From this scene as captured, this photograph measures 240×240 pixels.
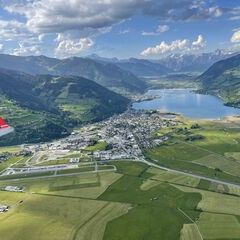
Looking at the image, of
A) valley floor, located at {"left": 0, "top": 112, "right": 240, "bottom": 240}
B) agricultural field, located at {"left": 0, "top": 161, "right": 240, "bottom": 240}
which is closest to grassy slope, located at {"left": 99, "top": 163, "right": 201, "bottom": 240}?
agricultural field, located at {"left": 0, "top": 161, "right": 240, "bottom": 240}

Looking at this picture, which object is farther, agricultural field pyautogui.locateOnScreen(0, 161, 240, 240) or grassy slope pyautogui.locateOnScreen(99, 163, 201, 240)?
grassy slope pyautogui.locateOnScreen(99, 163, 201, 240)

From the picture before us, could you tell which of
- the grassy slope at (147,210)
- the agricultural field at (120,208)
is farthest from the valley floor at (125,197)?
the grassy slope at (147,210)

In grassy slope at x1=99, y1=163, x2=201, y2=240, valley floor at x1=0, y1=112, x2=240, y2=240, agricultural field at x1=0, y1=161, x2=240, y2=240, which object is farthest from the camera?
valley floor at x1=0, y1=112, x2=240, y2=240

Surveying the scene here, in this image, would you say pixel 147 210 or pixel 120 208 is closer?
pixel 147 210

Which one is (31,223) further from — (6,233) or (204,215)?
(204,215)

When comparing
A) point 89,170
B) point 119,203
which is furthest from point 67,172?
point 119,203

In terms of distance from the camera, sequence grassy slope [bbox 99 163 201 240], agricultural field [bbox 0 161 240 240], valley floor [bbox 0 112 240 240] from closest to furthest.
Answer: agricultural field [bbox 0 161 240 240]
grassy slope [bbox 99 163 201 240]
valley floor [bbox 0 112 240 240]

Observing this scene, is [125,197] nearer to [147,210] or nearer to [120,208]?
[120,208]

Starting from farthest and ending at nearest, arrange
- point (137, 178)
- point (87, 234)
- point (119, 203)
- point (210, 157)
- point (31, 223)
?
point (210, 157) → point (137, 178) → point (119, 203) → point (31, 223) → point (87, 234)

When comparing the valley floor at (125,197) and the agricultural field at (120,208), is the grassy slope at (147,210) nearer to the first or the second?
the agricultural field at (120,208)

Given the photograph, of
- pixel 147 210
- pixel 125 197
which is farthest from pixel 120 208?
pixel 125 197

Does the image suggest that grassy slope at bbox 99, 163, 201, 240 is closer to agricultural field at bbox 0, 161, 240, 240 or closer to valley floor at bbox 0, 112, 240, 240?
agricultural field at bbox 0, 161, 240, 240
